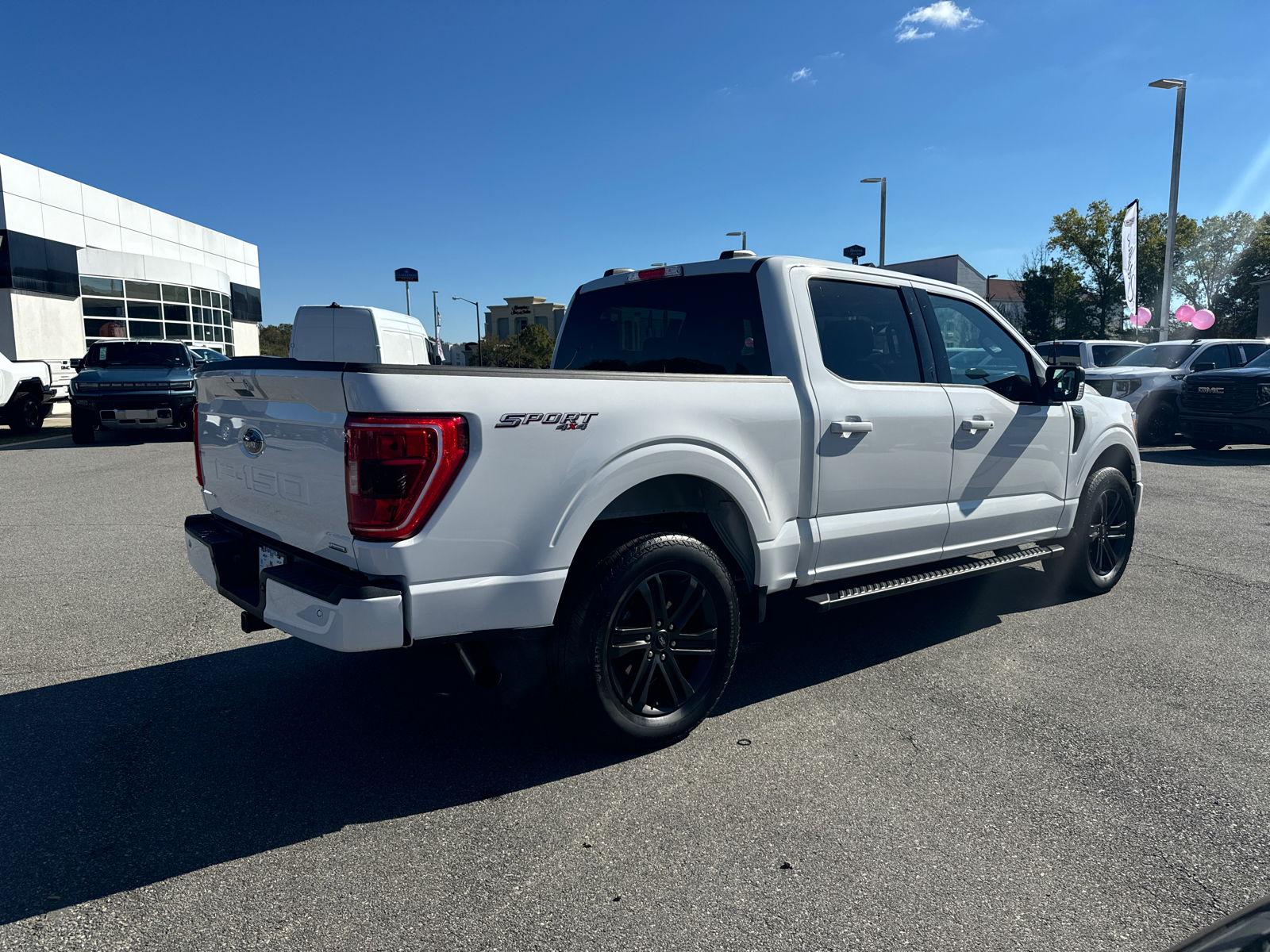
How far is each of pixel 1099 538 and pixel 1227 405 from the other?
10.4 meters

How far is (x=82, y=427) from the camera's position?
14.9 meters

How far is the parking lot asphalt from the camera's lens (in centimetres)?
238

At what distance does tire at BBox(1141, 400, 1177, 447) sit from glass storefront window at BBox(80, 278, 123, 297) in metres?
37.0

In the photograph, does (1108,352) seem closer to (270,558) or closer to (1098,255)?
(270,558)

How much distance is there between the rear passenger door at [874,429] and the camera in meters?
3.88

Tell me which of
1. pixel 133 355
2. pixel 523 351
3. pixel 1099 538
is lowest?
pixel 1099 538

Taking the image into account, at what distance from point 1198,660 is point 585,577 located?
3.43 metres

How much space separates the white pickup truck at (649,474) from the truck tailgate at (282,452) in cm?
1

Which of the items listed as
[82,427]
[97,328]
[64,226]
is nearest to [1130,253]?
[82,427]

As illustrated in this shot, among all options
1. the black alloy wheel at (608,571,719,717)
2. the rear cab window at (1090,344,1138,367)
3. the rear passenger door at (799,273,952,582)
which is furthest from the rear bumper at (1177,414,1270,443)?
the black alloy wheel at (608,571,719,717)

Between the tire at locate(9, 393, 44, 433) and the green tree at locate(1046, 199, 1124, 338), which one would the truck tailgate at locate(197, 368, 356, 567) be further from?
the green tree at locate(1046, 199, 1124, 338)

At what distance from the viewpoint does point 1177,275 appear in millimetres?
61594

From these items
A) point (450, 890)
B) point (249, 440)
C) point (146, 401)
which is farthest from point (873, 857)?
point (146, 401)

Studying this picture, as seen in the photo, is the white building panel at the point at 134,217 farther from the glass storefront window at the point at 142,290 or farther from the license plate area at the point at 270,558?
the license plate area at the point at 270,558
